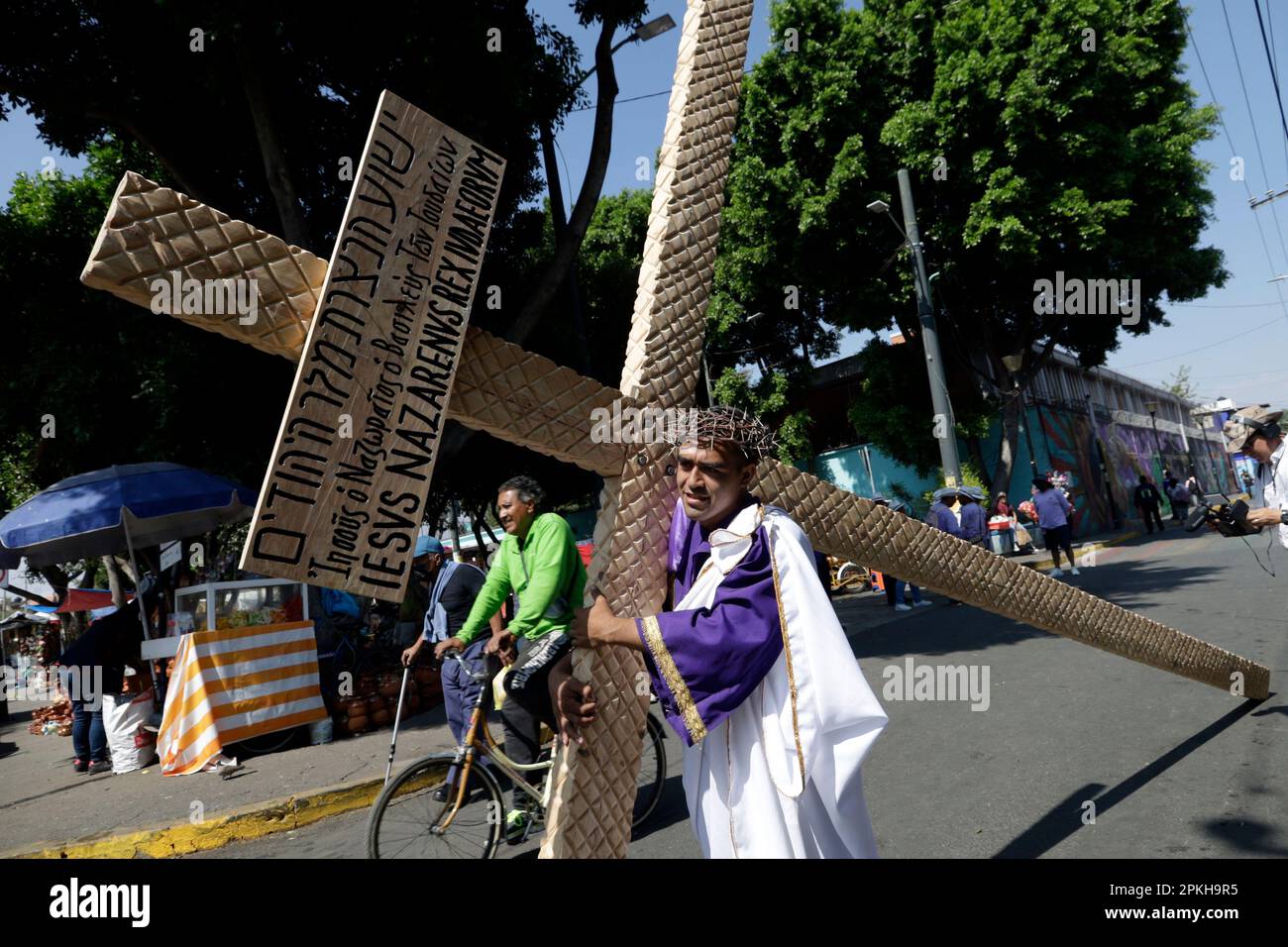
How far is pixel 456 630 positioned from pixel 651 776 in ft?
5.54

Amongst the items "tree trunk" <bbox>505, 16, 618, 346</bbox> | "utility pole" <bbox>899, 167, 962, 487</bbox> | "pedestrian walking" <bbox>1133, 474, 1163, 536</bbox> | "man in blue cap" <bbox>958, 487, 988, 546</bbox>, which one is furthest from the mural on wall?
"tree trunk" <bbox>505, 16, 618, 346</bbox>

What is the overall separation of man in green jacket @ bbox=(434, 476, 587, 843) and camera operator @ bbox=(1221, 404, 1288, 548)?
3.66 metres

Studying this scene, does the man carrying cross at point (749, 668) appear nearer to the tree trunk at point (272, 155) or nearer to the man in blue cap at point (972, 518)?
the tree trunk at point (272, 155)

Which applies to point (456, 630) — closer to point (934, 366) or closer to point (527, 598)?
point (527, 598)

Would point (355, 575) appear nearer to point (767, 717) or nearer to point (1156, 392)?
point (767, 717)

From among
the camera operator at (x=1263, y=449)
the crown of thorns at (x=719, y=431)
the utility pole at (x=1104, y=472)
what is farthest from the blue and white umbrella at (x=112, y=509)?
the utility pole at (x=1104, y=472)

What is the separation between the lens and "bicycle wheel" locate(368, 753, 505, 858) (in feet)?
11.5

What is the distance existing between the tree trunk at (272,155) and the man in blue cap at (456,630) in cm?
397

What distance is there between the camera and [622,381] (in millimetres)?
1932

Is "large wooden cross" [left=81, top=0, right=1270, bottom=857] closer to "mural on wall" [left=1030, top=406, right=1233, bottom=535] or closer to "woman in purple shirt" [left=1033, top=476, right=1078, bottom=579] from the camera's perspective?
"woman in purple shirt" [left=1033, top=476, right=1078, bottom=579]

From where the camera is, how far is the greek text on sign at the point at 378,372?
1348 mm

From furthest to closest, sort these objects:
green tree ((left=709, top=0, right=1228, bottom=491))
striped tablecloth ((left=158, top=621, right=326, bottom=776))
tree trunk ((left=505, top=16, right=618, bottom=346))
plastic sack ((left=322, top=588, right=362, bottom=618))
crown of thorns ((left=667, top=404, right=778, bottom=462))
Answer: green tree ((left=709, top=0, right=1228, bottom=491)) < plastic sack ((left=322, top=588, right=362, bottom=618)) < tree trunk ((left=505, top=16, right=618, bottom=346)) < striped tablecloth ((left=158, top=621, right=326, bottom=776)) < crown of thorns ((left=667, top=404, right=778, bottom=462))

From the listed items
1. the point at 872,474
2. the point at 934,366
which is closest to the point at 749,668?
the point at 934,366
